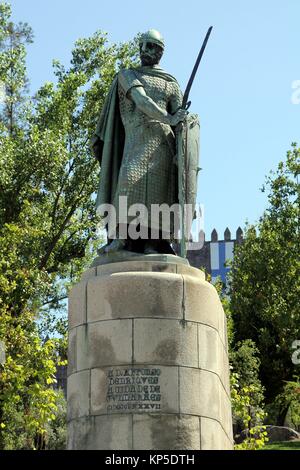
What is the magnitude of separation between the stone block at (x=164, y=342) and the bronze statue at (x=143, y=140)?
143cm

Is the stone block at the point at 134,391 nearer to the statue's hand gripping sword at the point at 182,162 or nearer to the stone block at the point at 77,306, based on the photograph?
the stone block at the point at 77,306

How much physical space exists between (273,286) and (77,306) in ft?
101

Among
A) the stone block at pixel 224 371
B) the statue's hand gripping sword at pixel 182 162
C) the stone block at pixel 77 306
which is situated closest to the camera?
the stone block at pixel 77 306

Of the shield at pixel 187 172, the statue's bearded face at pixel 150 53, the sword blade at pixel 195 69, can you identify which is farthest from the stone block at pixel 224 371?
the statue's bearded face at pixel 150 53

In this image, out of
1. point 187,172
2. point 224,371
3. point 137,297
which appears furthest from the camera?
point 187,172

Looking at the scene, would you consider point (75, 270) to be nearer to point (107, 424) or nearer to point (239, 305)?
point (239, 305)

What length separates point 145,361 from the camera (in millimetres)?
12102

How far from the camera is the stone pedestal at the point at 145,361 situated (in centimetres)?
1188

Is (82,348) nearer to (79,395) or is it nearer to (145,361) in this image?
(79,395)

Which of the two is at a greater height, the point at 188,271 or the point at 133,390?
the point at 188,271

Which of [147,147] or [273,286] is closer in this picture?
[147,147]

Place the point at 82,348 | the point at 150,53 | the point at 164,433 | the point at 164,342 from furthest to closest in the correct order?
the point at 150,53, the point at 82,348, the point at 164,342, the point at 164,433

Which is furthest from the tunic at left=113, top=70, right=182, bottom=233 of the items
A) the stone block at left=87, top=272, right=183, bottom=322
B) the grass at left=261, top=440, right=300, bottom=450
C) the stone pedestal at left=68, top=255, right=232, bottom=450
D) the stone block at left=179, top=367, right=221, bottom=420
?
the grass at left=261, top=440, right=300, bottom=450

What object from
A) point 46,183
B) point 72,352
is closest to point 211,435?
point 72,352
